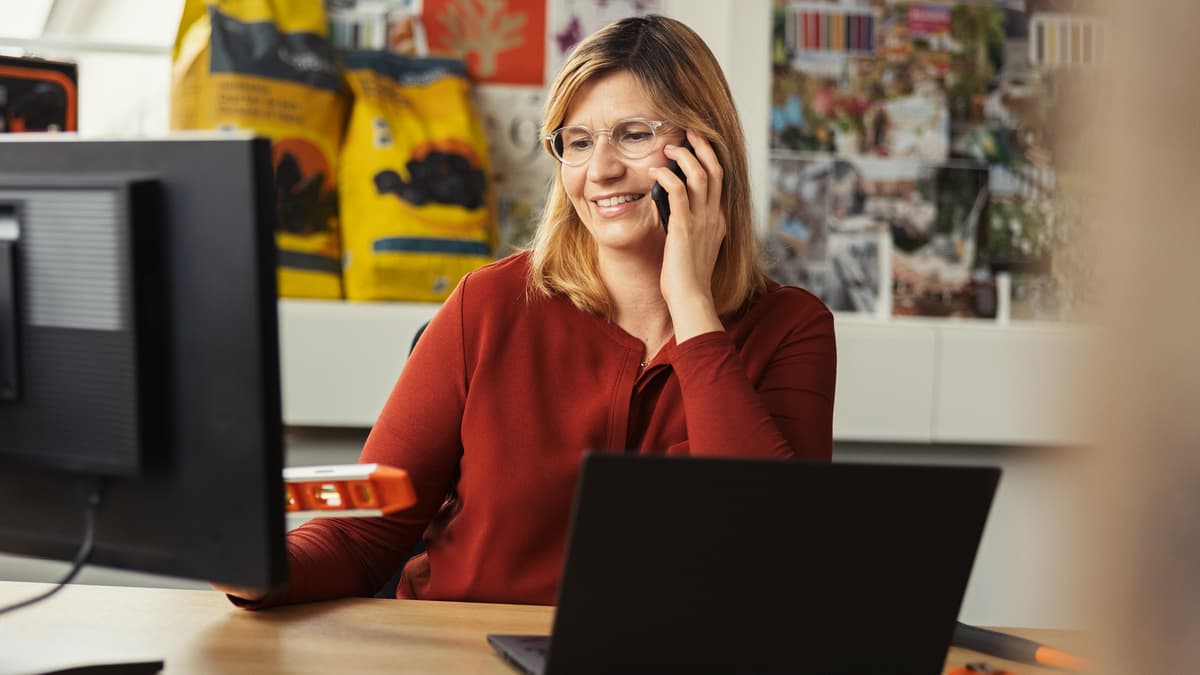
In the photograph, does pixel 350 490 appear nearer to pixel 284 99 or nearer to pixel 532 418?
pixel 532 418

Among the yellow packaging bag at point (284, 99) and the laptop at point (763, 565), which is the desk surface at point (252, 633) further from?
the yellow packaging bag at point (284, 99)

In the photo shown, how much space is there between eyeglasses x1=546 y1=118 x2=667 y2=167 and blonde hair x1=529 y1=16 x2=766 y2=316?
21 mm

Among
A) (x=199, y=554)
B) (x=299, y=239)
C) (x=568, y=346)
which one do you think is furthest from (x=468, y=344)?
(x=299, y=239)

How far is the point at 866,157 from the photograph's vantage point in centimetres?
276

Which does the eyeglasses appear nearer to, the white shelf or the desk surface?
the desk surface

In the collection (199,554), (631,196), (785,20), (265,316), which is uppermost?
(785,20)

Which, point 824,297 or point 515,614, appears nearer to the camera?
point 515,614

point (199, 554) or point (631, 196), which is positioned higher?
point (631, 196)

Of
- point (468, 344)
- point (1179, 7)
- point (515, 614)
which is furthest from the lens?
point (468, 344)

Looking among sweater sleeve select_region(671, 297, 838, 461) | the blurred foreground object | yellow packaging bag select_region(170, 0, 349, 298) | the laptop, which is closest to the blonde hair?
sweater sleeve select_region(671, 297, 838, 461)

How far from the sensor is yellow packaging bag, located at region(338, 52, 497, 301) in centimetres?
250

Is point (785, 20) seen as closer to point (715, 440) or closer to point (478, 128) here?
point (478, 128)

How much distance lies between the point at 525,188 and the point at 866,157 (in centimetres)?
80

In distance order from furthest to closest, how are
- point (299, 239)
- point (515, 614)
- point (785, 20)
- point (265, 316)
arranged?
point (785, 20) < point (299, 239) < point (515, 614) < point (265, 316)
